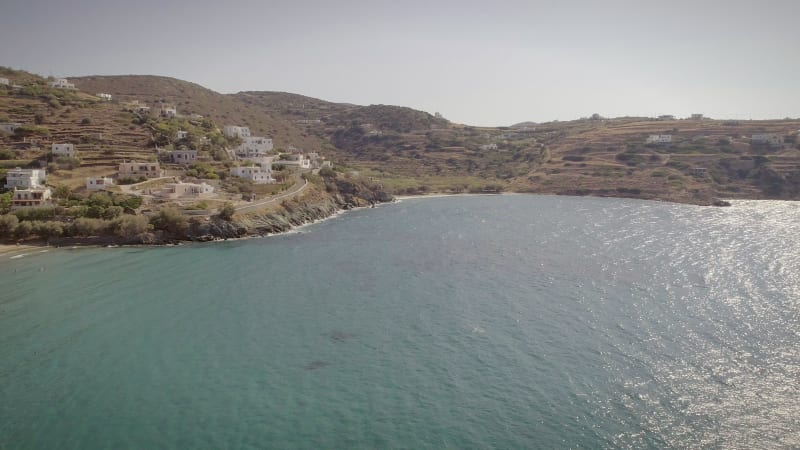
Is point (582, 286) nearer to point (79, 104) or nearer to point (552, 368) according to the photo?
point (552, 368)

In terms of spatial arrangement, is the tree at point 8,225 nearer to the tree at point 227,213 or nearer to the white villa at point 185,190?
the white villa at point 185,190

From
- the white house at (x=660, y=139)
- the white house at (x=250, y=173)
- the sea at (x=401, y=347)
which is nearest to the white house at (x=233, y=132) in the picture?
the white house at (x=250, y=173)

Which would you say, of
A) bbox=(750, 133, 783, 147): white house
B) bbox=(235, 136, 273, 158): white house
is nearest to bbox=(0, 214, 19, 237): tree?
bbox=(235, 136, 273, 158): white house

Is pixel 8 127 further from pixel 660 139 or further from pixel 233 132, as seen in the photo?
pixel 660 139

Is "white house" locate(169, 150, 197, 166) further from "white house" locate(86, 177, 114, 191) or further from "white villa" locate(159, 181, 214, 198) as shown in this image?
"white house" locate(86, 177, 114, 191)

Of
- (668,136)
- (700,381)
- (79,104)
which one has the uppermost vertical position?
(79,104)

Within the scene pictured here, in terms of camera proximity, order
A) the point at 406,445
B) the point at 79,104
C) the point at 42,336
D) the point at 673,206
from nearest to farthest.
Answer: the point at 406,445 < the point at 42,336 < the point at 673,206 < the point at 79,104

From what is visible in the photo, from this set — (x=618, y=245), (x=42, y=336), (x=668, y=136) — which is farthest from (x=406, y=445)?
(x=668, y=136)
